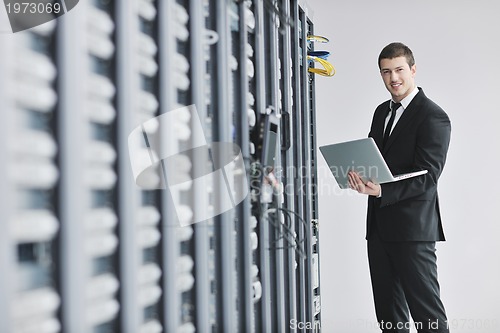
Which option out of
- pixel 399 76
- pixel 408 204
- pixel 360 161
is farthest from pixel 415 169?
pixel 399 76

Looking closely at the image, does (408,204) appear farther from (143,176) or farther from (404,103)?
(143,176)

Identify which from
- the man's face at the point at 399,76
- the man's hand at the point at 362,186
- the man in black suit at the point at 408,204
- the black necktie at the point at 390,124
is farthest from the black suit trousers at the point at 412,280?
the man's face at the point at 399,76

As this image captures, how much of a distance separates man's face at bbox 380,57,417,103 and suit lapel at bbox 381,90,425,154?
2.4 inches

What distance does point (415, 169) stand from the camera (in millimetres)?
2121

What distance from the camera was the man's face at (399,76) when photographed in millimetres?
2222

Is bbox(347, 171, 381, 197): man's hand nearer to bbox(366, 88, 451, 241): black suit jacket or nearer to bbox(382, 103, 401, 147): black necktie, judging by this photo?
bbox(366, 88, 451, 241): black suit jacket

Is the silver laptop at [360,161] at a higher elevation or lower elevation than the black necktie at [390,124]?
lower

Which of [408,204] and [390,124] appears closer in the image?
[408,204]

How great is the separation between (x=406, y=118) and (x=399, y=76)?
0.18 metres

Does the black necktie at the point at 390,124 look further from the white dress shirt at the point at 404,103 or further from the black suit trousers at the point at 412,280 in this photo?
the black suit trousers at the point at 412,280

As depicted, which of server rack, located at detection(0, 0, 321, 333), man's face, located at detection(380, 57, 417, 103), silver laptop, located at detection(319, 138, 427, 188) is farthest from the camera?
man's face, located at detection(380, 57, 417, 103)

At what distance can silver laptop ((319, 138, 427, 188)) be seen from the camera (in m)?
1.94

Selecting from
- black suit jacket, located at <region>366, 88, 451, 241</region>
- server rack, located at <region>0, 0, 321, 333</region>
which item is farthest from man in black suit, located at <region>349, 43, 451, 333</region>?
server rack, located at <region>0, 0, 321, 333</region>

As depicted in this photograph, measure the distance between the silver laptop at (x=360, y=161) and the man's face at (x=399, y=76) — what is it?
1.21 ft
